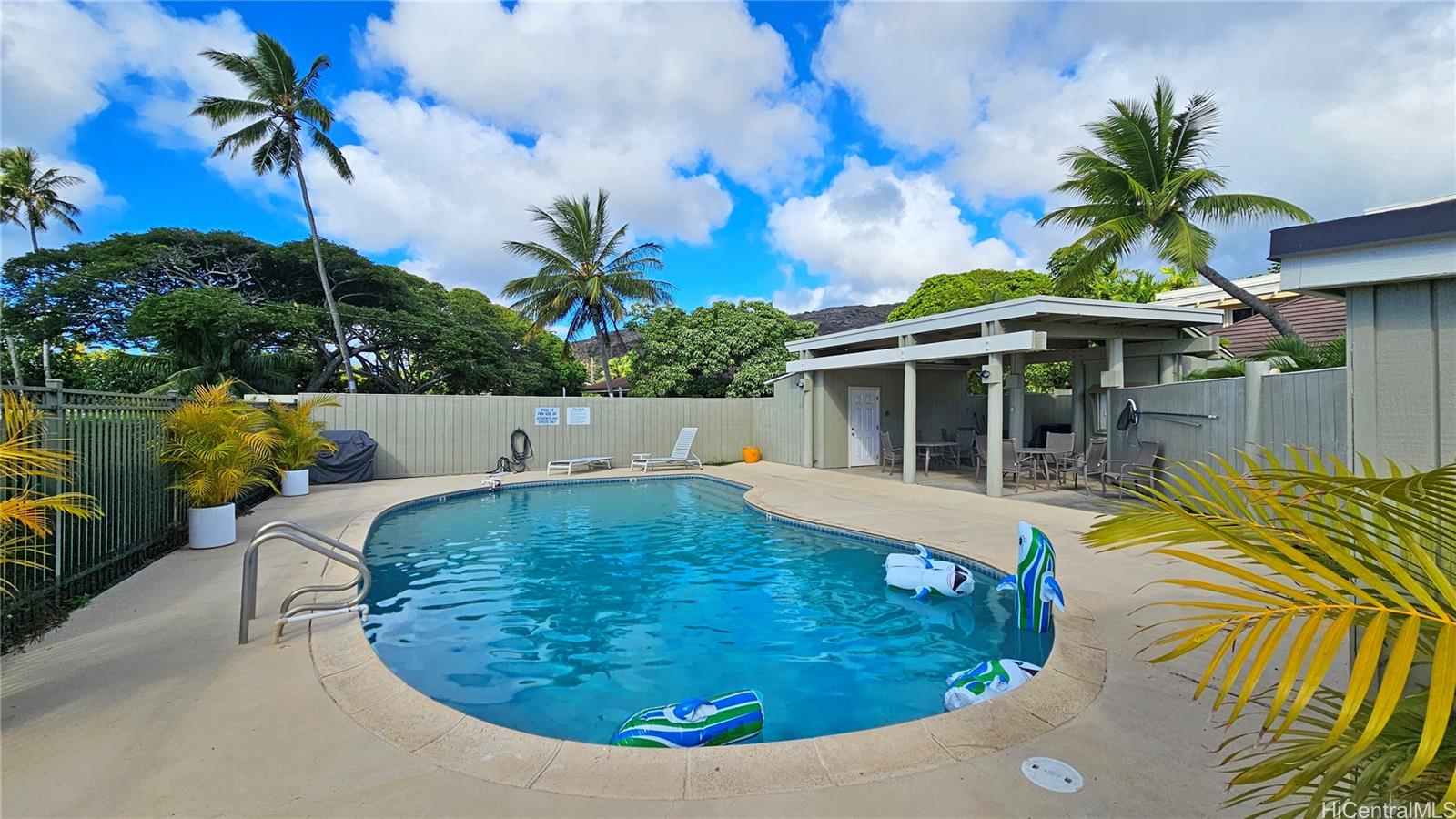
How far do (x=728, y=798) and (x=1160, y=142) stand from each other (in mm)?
14680

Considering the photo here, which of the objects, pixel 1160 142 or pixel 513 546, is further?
pixel 1160 142

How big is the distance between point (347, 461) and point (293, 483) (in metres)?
1.69

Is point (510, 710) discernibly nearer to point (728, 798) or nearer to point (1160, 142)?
point (728, 798)

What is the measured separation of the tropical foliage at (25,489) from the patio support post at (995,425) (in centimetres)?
1009

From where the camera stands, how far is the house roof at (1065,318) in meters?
8.99

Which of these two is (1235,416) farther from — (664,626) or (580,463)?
(580,463)

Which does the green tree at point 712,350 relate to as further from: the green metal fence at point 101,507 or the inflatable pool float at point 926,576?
the green metal fence at point 101,507

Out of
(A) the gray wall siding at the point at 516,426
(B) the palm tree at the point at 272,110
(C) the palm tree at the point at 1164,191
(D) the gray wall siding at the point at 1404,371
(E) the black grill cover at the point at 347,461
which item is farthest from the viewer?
(B) the palm tree at the point at 272,110

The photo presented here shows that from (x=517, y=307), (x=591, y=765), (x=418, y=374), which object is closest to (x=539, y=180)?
(x=517, y=307)

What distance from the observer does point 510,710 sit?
376 cm

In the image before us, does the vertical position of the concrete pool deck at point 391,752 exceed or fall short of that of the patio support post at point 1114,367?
it falls short

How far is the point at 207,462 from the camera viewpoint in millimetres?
6195

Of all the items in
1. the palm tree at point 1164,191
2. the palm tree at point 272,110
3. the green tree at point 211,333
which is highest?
the palm tree at point 272,110

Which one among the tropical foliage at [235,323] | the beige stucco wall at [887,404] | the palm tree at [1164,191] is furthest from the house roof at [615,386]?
the palm tree at [1164,191]
